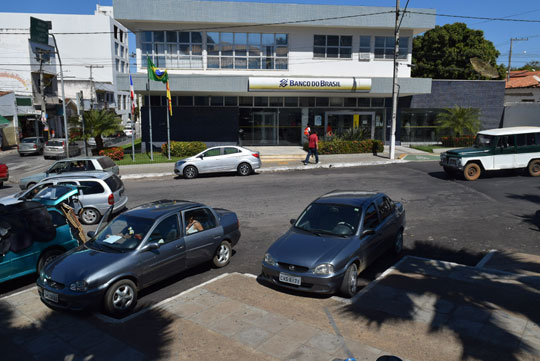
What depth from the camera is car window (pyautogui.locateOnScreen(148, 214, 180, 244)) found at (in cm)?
783

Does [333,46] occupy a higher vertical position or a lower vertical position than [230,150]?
higher

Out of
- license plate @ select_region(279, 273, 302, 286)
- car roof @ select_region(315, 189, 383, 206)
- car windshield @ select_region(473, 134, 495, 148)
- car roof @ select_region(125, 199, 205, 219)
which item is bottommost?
license plate @ select_region(279, 273, 302, 286)

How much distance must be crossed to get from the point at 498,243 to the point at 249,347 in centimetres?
748

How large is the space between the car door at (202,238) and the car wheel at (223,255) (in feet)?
0.60

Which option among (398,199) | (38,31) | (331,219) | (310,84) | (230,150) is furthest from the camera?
(38,31)

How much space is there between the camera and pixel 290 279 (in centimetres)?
734

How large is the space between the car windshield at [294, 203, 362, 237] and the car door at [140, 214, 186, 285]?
235cm

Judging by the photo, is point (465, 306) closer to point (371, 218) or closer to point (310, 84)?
point (371, 218)

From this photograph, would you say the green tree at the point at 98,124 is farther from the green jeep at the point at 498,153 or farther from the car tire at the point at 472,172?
the car tire at the point at 472,172

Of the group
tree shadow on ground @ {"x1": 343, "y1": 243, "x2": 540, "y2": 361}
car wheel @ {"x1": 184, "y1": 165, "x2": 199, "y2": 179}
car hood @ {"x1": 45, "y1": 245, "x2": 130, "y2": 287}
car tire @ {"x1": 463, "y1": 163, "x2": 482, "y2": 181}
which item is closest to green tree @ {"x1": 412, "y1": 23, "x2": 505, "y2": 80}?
car tire @ {"x1": 463, "y1": 163, "x2": 482, "y2": 181}

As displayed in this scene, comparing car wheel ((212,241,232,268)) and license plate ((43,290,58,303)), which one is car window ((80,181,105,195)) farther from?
license plate ((43,290,58,303))

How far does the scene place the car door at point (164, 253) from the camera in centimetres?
749

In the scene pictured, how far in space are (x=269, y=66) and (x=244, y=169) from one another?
11803mm

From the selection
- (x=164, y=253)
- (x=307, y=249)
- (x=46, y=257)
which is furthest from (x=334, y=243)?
(x=46, y=257)
